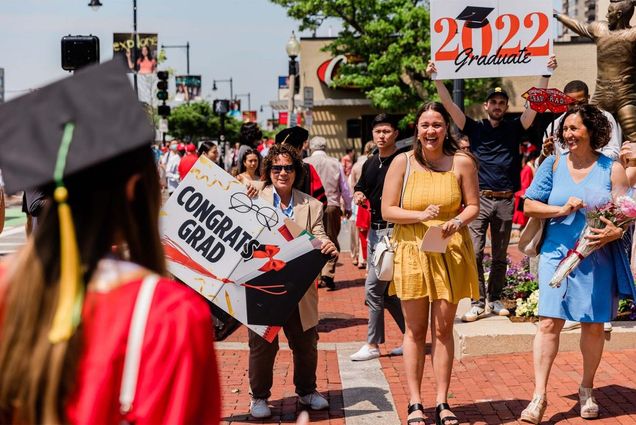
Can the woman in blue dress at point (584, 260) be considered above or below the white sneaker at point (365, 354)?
above

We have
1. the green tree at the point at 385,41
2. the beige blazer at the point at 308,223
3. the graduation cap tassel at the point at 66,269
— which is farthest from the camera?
the green tree at the point at 385,41

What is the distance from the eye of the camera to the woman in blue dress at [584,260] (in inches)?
225

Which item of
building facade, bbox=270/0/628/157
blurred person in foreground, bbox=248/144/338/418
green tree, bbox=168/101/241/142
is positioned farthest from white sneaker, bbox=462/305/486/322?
green tree, bbox=168/101/241/142

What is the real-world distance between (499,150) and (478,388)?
237 cm

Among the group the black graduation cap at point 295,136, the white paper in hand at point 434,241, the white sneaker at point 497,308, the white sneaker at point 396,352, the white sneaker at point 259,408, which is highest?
the black graduation cap at point 295,136

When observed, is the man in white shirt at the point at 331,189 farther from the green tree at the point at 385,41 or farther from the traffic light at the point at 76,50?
the green tree at the point at 385,41

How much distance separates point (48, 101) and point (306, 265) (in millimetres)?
4120

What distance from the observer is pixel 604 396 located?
6.37 m

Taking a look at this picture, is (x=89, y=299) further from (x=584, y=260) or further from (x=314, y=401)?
(x=314, y=401)

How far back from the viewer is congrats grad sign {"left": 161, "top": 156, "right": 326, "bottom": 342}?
5.88 m

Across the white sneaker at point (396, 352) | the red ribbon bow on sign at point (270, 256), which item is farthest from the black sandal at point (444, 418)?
the white sneaker at point (396, 352)

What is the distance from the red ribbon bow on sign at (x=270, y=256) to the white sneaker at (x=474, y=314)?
98.6 inches

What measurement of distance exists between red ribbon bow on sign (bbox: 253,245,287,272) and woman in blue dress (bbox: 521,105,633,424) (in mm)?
1558

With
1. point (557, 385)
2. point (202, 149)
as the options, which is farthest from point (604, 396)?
point (202, 149)
